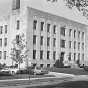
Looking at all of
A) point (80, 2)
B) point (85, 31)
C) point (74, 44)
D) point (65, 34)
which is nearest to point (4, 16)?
point (65, 34)

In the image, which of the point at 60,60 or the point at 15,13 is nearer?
the point at 15,13

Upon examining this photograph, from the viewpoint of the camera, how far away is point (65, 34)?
67000 millimetres

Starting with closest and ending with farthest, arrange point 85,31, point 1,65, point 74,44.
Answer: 1. point 1,65
2. point 74,44
3. point 85,31

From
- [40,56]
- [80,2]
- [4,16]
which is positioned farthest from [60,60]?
[80,2]

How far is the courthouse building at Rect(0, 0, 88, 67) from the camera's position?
183 ft

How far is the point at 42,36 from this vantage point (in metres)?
58.9

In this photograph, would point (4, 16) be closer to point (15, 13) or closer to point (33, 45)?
point (15, 13)

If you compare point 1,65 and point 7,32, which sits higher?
point 7,32

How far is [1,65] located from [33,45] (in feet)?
31.9

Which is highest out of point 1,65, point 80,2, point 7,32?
point 7,32

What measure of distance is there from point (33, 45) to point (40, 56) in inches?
150

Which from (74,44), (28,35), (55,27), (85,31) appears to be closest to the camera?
(28,35)

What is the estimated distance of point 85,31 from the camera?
249 ft

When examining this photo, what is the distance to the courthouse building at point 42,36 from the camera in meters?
55.7
